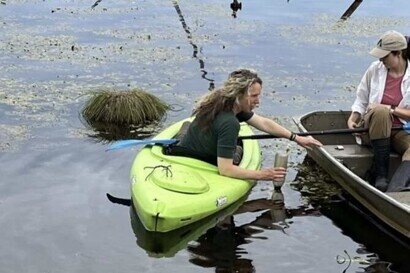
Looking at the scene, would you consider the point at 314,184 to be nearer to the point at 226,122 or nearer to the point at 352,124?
the point at 352,124

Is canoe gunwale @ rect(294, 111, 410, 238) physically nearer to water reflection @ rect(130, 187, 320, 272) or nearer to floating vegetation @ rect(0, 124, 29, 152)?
water reflection @ rect(130, 187, 320, 272)

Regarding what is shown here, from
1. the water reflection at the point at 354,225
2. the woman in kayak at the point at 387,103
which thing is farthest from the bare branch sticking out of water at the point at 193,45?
the woman in kayak at the point at 387,103

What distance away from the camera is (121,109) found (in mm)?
12188

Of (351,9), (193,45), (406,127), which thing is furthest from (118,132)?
(351,9)

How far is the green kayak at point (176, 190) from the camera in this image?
26.3 feet

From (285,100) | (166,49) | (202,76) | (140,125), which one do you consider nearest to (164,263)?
(140,125)

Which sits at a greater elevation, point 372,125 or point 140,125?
point 372,125

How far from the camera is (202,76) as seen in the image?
15.3 metres

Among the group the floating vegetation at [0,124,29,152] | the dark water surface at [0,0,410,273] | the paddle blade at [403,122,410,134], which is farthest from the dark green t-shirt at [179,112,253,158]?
the floating vegetation at [0,124,29,152]

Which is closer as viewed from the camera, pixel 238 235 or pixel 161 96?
pixel 238 235

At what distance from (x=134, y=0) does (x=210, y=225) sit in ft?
53.3

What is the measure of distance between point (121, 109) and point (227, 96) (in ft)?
13.1

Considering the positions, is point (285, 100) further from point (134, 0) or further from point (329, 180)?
point (134, 0)

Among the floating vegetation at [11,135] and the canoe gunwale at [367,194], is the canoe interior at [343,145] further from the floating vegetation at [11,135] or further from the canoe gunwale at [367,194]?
the floating vegetation at [11,135]
